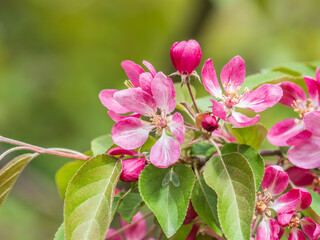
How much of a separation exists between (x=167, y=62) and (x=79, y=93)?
4.68 feet

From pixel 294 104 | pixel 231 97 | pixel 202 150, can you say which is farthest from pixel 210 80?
pixel 294 104

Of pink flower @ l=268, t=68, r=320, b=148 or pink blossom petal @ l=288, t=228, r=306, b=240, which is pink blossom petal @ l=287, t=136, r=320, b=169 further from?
pink blossom petal @ l=288, t=228, r=306, b=240

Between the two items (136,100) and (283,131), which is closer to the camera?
(136,100)

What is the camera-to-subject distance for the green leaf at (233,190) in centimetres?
77

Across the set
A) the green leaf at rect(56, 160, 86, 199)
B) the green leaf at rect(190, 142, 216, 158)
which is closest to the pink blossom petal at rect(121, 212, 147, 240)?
the green leaf at rect(56, 160, 86, 199)

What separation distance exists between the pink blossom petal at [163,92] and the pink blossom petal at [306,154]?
278 millimetres

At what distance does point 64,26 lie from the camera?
516 cm

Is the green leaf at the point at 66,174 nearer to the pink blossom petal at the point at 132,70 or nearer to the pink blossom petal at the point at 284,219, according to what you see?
the pink blossom petal at the point at 132,70

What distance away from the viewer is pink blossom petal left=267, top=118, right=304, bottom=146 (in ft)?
3.34

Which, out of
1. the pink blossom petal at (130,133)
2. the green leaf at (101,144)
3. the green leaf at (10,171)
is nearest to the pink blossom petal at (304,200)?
the pink blossom petal at (130,133)

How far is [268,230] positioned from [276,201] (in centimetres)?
7

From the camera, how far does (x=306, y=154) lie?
95cm

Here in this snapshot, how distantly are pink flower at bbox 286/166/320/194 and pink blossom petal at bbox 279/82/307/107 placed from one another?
0.16 m

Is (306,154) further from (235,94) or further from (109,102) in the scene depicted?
(109,102)
